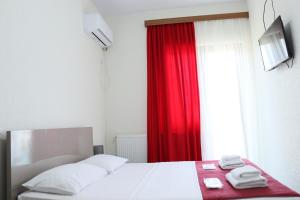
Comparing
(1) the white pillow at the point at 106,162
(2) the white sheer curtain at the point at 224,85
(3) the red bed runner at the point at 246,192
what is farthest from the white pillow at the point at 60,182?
(2) the white sheer curtain at the point at 224,85

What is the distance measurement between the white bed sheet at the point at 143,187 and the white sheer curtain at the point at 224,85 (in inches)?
56.6

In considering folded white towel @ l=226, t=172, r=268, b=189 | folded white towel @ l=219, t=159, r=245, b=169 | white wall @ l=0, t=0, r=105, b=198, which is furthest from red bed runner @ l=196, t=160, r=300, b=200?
white wall @ l=0, t=0, r=105, b=198

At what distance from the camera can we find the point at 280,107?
275 cm

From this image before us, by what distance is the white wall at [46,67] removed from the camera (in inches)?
70.9

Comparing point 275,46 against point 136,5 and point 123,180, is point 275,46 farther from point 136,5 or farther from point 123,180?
point 136,5

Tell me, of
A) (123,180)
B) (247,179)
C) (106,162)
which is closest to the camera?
(247,179)

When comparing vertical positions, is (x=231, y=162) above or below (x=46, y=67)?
below

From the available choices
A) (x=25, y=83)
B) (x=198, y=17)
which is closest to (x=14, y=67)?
(x=25, y=83)

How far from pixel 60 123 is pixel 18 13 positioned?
111 centimetres

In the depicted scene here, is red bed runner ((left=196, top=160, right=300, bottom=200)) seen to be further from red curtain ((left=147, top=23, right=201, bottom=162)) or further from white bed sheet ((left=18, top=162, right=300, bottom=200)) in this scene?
red curtain ((left=147, top=23, right=201, bottom=162))

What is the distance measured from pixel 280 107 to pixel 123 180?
1.96 meters

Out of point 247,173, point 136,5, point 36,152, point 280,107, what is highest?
point 136,5

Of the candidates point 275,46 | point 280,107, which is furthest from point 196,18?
point 280,107

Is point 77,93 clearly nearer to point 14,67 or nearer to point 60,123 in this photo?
point 60,123
